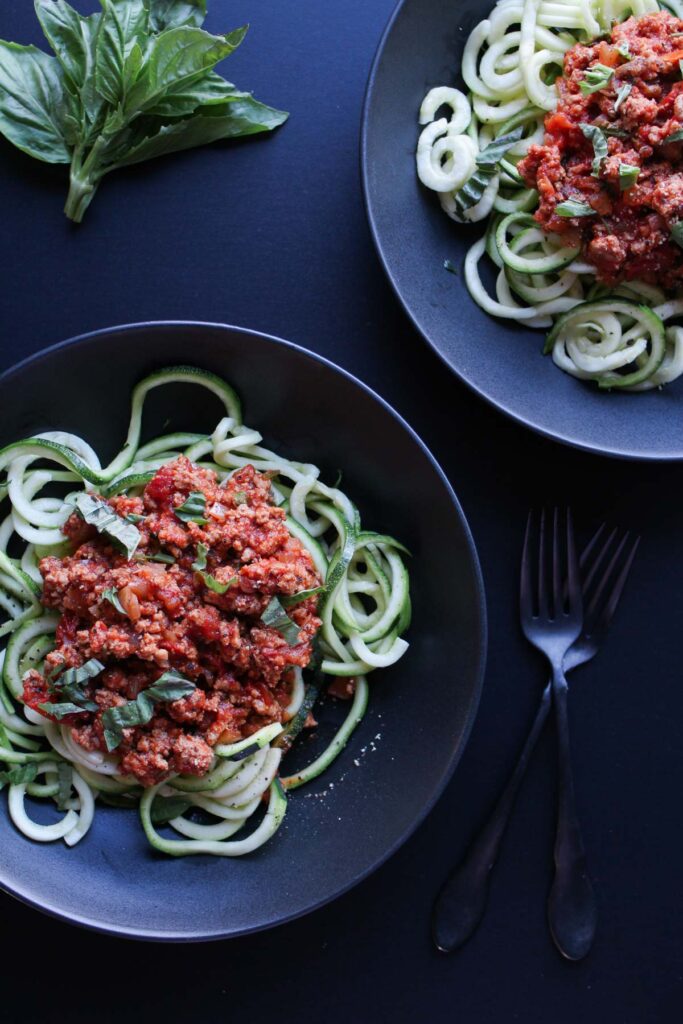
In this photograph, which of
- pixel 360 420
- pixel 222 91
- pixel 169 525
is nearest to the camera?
pixel 169 525

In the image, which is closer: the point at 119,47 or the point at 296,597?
the point at 296,597

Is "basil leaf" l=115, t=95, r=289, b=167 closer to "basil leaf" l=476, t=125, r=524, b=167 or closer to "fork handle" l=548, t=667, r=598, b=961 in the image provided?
"basil leaf" l=476, t=125, r=524, b=167

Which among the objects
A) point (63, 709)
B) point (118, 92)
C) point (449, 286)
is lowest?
point (63, 709)

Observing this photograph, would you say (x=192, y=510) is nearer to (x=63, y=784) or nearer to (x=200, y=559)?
(x=200, y=559)

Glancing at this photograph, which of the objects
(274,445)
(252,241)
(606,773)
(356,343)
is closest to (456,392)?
(356,343)

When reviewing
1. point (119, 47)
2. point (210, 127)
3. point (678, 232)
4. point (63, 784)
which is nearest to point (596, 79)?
point (678, 232)

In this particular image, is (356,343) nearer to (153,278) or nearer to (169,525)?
(153,278)

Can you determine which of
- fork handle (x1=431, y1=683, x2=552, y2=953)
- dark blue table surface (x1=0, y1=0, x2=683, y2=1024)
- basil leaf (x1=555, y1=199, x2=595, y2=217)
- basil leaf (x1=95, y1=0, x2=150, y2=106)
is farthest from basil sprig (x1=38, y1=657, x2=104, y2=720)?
basil leaf (x1=555, y1=199, x2=595, y2=217)
